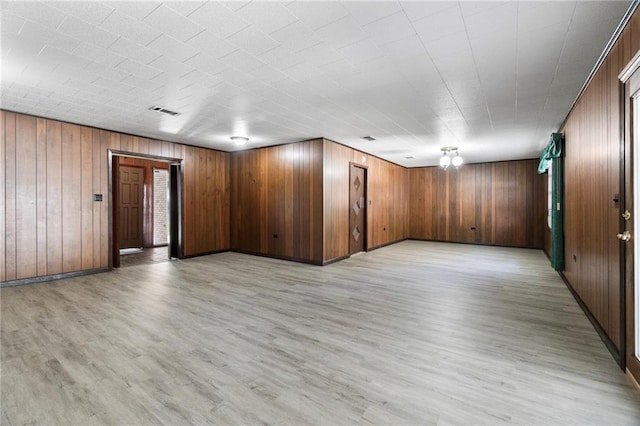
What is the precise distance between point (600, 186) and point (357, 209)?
5184mm

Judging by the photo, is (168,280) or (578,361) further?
(168,280)

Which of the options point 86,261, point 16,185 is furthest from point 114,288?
point 16,185

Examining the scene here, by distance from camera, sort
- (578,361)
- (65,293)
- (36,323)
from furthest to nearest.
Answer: (65,293), (36,323), (578,361)

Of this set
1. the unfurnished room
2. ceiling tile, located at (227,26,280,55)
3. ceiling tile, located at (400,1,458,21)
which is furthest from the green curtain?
ceiling tile, located at (227,26,280,55)

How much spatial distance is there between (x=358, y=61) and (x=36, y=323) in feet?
14.0

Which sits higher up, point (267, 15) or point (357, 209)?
point (267, 15)

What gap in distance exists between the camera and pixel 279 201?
275 inches

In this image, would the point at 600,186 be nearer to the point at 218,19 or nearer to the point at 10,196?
the point at 218,19

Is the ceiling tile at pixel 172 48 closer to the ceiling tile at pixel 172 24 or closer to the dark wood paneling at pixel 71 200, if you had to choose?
the ceiling tile at pixel 172 24

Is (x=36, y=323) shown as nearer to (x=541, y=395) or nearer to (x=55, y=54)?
(x=55, y=54)

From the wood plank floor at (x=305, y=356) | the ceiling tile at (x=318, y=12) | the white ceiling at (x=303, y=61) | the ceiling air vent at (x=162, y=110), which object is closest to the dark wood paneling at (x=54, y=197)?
the white ceiling at (x=303, y=61)

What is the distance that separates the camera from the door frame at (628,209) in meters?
2.09

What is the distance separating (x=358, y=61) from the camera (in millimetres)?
2920

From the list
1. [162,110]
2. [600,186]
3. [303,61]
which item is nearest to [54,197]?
[162,110]
